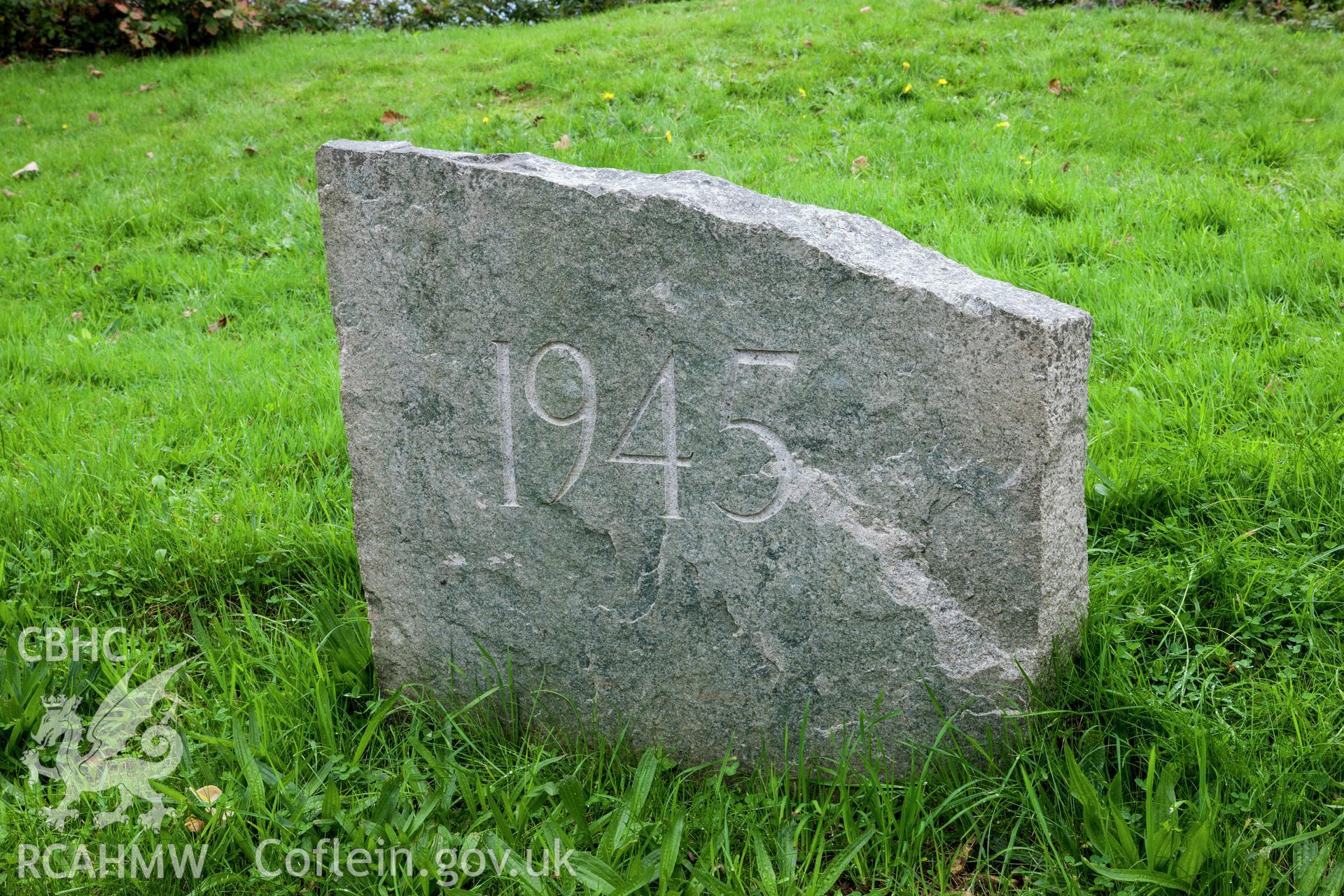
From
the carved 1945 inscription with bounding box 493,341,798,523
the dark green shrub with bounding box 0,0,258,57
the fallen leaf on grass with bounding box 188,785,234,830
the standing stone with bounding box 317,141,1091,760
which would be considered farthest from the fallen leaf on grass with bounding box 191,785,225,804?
the dark green shrub with bounding box 0,0,258,57

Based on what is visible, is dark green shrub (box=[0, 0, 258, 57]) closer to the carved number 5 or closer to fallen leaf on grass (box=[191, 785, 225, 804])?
fallen leaf on grass (box=[191, 785, 225, 804])

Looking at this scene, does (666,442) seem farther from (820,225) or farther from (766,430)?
(820,225)

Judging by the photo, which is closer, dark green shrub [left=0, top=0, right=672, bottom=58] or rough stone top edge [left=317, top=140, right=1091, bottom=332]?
rough stone top edge [left=317, top=140, right=1091, bottom=332]

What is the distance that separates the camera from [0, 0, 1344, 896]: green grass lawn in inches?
75.9

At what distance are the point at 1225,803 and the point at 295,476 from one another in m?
2.72

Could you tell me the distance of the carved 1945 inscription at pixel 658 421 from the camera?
1963mm

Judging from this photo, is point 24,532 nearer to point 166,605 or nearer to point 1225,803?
point 166,605

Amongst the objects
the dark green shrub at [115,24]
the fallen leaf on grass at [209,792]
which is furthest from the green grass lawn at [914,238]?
the dark green shrub at [115,24]

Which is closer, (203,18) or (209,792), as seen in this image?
(209,792)

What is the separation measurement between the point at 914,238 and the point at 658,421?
2.52m

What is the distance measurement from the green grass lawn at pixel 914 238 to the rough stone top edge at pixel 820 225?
0.65 feet

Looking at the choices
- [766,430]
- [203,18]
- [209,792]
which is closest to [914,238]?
[766,430]

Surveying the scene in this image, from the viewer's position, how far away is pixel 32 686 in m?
2.32

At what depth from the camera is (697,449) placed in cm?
202
